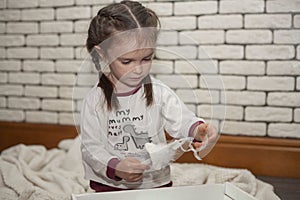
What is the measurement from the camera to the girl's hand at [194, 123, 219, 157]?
657 mm

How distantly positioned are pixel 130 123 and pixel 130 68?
3.2 inches

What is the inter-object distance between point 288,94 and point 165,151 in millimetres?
400

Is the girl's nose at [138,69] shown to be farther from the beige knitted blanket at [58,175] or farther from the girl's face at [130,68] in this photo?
the beige knitted blanket at [58,175]

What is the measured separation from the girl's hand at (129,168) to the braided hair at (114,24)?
0.28ft

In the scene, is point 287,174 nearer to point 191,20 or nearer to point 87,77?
point 191,20

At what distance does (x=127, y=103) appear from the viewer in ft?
2.09

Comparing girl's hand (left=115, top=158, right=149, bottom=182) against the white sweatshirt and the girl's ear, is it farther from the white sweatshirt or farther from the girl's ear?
the girl's ear

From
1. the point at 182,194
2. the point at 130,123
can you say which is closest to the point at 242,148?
the point at 182,194

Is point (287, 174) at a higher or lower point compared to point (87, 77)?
lower

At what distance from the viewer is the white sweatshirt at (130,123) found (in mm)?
638

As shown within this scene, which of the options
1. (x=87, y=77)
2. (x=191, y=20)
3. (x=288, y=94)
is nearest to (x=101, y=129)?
(x=87, y=77)

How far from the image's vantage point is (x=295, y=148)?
0.96 metres

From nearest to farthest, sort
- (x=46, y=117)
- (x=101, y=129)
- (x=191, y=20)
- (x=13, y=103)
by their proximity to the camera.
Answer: (x=101, y=129) < (x=191, y=20) < (x=13, y=103) < (x=46, y=117)

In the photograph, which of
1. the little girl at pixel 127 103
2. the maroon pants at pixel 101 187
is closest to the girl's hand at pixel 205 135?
the little girl at pixel 127 103
